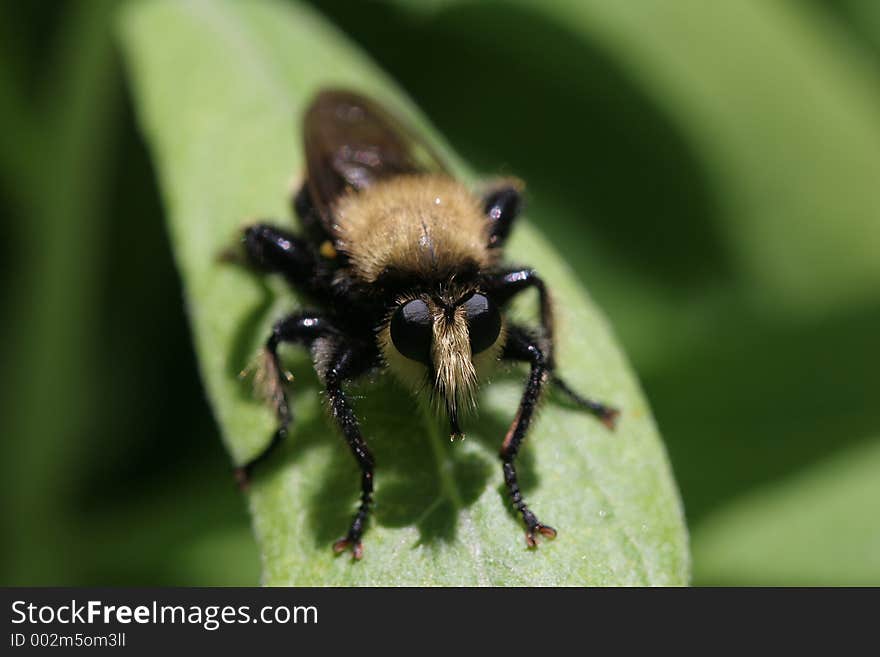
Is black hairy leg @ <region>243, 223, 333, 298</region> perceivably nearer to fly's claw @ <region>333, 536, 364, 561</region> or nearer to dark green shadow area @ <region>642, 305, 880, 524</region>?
fly's claw @ <region>333, 536, 364, 561</region>

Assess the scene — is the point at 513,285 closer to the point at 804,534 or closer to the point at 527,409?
the point at 527,409

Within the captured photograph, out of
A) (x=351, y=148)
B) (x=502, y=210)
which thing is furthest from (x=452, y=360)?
(x=351, y=148)

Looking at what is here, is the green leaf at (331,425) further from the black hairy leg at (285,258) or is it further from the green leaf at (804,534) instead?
the green leaf at (804,534)

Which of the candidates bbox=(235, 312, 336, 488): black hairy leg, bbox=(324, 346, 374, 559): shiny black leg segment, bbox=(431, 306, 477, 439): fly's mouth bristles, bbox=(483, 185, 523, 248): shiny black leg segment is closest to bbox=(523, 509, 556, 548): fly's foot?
bbox=(431, 306, 477, 439): fly's mouth bristles

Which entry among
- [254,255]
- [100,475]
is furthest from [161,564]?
[254,255]

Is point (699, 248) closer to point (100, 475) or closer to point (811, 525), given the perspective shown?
point (811, 525)

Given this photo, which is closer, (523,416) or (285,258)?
(523,416)

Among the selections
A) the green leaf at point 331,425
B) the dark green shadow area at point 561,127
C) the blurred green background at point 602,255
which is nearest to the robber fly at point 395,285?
the green leaf at point 331,425
